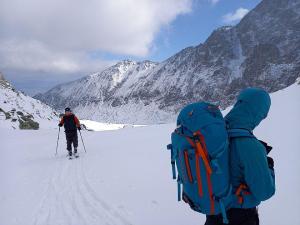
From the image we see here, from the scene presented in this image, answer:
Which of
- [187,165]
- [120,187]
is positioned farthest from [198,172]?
[120,187]

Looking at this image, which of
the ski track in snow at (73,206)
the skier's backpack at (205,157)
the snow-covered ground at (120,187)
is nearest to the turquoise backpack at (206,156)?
the skier's backpack at (205,157)

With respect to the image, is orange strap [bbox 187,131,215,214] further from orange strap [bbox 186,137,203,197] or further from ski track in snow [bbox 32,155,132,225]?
ski track in snow [bbox 32,155,132,225]

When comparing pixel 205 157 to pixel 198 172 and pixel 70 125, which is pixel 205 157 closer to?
pixel 198 172

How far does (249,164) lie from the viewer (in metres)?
3.71

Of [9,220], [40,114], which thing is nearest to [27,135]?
[9,220]

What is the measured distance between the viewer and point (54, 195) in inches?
395

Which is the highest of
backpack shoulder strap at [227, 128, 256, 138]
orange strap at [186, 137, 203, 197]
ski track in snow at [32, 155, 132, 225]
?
backpack shoulder strap at [227, 128, 256, 138]

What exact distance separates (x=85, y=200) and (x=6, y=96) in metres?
141

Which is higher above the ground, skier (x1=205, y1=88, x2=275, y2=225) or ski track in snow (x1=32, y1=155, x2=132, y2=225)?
skier (x1=205, y1=88, x2=275, y2=225)

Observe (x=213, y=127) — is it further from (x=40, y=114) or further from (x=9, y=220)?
(x=40, y=114)

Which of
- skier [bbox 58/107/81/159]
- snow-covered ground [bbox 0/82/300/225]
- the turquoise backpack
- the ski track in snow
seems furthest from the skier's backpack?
skier [bbox 58/107/81/159]

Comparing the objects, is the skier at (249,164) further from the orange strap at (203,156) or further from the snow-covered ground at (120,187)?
the snow-covered ground at (120,187)

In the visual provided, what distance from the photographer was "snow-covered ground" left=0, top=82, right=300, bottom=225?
299 inches

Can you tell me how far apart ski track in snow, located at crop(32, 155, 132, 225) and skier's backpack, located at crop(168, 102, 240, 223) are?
12.3ft
